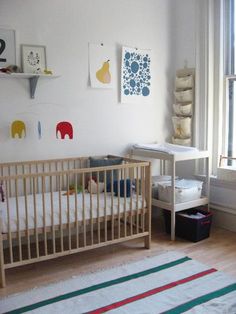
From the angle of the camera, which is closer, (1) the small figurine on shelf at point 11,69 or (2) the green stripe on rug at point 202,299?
(2) the green stripe on rug at point 202,299

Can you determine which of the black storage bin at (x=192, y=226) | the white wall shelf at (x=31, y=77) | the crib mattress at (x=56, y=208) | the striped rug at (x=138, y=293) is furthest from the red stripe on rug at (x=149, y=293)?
the white wall shelf at (x=31, y=77)

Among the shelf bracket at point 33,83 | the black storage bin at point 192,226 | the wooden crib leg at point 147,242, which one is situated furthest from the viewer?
the black storage bin at point 192,226

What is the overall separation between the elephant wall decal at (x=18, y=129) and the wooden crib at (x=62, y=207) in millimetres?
243

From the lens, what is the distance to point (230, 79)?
10.8 ft

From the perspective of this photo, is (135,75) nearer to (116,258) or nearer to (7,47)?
(7,47)

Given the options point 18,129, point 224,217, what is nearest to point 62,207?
point 18,129

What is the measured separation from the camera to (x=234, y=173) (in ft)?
10.4

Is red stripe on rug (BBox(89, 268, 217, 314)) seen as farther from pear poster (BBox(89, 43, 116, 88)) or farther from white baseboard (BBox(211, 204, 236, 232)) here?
pear poster (BBox(89, 43, 116, 88))

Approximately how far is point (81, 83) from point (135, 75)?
62 centimetres

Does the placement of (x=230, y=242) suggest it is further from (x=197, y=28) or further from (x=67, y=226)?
(x=197, y=28)

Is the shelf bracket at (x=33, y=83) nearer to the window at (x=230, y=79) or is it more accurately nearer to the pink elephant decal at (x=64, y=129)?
the pink elephant decal at (x=64, y=129)

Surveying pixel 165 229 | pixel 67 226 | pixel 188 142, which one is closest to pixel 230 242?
pixel 165 229

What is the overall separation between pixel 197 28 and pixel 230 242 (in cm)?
212

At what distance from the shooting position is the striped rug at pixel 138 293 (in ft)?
6.47
